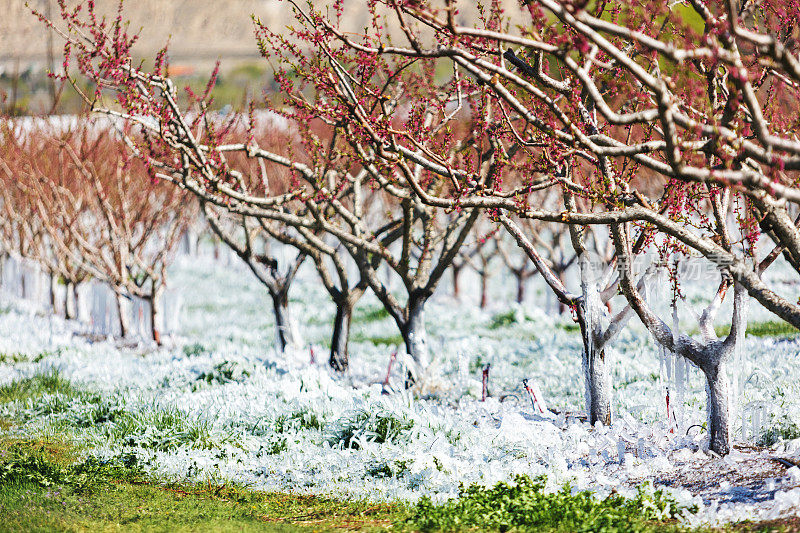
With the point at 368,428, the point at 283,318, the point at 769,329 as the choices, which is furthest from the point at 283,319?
the point at 769,329

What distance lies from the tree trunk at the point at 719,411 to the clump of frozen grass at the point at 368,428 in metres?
2.79

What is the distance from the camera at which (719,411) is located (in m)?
7.07

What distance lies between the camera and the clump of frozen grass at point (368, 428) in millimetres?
7727

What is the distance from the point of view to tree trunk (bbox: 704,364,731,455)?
7.02 m

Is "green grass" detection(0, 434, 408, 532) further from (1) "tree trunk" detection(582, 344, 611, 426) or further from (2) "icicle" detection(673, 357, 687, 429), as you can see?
(2) "icicle" detection(673, 357, 687, 429)

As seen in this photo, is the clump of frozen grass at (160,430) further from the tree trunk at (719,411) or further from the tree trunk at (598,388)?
the tree trunk at (719,411)

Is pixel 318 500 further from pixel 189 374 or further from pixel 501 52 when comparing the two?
pixel 189 374

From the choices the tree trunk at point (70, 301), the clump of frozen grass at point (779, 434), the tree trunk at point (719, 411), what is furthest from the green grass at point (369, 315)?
the tree trunk at point (719, 411)

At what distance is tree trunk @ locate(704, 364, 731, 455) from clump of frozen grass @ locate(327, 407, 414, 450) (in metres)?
2.79

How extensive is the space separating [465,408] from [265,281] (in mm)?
6205

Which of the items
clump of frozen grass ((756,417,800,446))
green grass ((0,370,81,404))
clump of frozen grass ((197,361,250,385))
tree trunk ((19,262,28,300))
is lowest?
clump of frozen grass ((756,417,800,446))

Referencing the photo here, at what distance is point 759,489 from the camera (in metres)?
6.13

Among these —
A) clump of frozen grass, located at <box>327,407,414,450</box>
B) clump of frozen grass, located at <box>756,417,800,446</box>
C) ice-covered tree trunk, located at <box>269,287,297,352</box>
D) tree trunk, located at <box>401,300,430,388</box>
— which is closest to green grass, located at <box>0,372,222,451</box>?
clump of frozen grass, located at <box>327,407,414,450</box>

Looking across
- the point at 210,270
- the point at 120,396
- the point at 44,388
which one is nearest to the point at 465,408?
the point at 120,396
